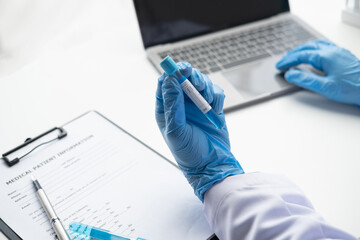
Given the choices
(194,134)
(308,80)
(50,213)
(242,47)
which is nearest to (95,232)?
(50,213)

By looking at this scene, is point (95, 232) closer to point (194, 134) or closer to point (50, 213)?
point (50, 213)

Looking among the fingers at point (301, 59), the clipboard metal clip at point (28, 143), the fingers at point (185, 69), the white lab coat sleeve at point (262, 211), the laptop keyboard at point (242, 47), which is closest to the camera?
the white lab coat sleeve at point (262, 211)

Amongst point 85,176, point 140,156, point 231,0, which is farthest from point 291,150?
point 231,0

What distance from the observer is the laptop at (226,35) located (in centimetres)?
96

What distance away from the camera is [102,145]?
0.77 m

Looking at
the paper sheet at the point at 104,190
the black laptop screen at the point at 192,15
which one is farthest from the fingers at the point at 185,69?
the black laptop screen at the point at 192,15

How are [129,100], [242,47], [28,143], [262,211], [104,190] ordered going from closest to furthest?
[262,211]
[104,190]
[28,143]
[129,100]
[242,47]

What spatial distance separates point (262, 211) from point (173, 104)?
0.23m

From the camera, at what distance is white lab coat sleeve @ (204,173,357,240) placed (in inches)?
20.6

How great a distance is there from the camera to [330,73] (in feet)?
2.81

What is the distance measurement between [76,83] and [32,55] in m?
0.36

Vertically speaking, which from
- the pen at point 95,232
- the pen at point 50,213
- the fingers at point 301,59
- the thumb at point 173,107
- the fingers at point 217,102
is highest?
the thumb at point 173,107

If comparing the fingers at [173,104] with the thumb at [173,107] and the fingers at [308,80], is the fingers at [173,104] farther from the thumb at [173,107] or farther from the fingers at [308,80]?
the fingers at [308,80]

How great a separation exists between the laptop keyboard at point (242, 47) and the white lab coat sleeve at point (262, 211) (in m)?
0.44
